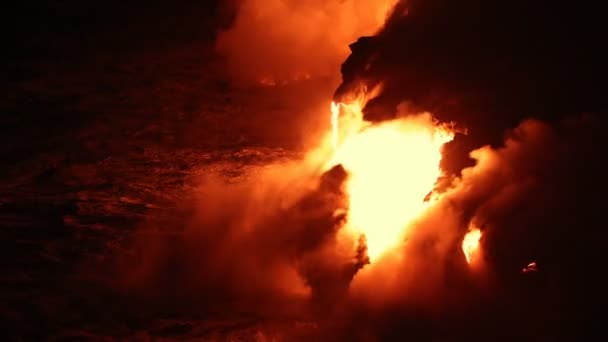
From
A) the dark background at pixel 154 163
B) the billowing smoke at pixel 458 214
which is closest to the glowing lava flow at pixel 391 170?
the billowing smoke at pixel 458 214

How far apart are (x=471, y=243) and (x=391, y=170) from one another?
1.15 m

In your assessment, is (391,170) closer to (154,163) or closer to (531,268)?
(531,268)

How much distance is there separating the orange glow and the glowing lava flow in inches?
23.4

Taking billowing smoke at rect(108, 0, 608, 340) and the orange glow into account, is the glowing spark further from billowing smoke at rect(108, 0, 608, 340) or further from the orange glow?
the orange glow

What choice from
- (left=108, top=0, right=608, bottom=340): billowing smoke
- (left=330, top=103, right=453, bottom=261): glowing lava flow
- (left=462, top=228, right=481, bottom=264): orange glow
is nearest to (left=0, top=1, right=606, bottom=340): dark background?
(left=108, top=0, right=608, bottom=340): billowing smoke

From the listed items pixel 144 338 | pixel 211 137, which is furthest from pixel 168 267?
pixel 211 137

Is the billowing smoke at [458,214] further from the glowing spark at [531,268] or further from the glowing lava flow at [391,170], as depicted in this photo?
the glowing lava flow at [391,170]

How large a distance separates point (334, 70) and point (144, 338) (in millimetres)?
6180

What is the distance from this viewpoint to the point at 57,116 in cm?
841

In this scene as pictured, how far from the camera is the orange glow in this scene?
5.84 m

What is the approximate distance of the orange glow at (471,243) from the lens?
5.84 metres

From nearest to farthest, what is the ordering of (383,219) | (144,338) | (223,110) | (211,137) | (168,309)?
(144,338)
(168,309)
(383,219)
(211,137)
(223,110)

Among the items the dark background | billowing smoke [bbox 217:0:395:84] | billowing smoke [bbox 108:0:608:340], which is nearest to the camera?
the dark background

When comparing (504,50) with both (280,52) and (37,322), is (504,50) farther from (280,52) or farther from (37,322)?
(37,322)
